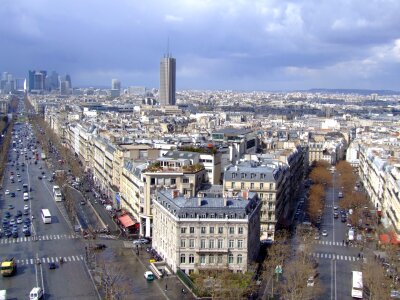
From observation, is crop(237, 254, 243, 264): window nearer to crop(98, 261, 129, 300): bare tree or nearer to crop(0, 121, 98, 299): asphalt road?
crop(98, 261, 129, 300): bare tree

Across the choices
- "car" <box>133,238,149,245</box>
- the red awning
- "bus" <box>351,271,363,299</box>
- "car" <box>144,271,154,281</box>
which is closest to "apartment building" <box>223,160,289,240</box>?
"car" <box>133,238,149,245</box>

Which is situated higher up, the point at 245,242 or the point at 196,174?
the point at 196,174

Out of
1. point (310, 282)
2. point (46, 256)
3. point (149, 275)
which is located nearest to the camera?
point (310, 282)

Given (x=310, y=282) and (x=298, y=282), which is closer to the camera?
(x=298, y=282)

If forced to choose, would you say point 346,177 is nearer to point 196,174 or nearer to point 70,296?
point 196,174

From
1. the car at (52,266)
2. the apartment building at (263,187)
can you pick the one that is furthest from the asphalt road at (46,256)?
the apartment building at (263,187)

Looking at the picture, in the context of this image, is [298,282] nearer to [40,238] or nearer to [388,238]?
[388,238]

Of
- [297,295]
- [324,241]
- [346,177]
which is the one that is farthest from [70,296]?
[346,177]

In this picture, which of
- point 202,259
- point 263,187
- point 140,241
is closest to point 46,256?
point 140,241
